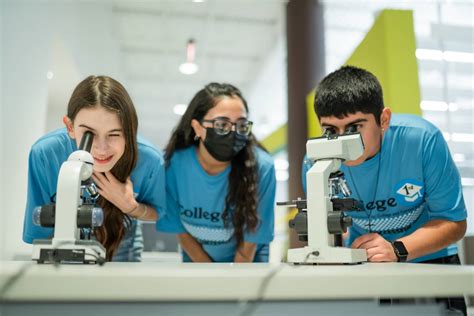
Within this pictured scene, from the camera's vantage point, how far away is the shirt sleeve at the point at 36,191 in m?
1.49

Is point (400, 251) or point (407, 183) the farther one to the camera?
point (407, 183)

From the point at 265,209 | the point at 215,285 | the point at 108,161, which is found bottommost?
the point at 215,285

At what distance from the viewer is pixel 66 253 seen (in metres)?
0.90

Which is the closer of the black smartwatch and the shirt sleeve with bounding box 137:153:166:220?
the black smartwatch

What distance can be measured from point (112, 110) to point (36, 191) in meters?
0.46

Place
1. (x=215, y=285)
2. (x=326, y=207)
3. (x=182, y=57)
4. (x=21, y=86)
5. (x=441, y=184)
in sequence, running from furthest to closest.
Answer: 1. (x=182, y=57)
2. (x=21, y=86)
3. (x=441, y=184)
4. (x=326, y=207)
5. (x=215, y=285)

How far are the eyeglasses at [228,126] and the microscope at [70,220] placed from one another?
A: 32.2 inches

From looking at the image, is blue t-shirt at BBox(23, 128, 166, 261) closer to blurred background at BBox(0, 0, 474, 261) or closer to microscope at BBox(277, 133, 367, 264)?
blurred background at BBox(0, 0, 474, 261)

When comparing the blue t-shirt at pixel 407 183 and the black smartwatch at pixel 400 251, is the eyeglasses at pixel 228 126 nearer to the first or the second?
the blue t-shirt at pixel 407 183

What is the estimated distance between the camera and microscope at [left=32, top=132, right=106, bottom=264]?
90cm

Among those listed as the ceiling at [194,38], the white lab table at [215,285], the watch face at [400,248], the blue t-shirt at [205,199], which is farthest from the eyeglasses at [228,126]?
the ceiling at [194,38]

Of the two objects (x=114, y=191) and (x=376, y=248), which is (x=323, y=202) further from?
(x=114, y=191)

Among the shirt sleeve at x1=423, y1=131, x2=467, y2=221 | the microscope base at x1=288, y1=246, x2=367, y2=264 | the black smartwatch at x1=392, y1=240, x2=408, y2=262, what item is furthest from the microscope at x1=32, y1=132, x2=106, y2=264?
the shirt sleeve at x1=423, y1=131, x2=467, y2=221

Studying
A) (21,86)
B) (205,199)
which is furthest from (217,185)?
(21,86)
